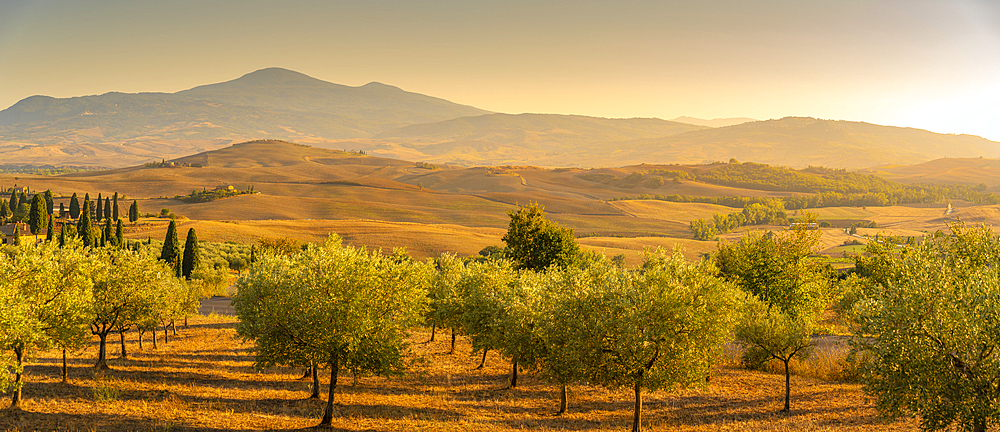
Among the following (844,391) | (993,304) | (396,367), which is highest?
(993,304)

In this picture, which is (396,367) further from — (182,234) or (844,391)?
(182,234)

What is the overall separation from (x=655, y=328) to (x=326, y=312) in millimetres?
15522

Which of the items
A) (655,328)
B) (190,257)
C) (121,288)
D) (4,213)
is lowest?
(190,257)

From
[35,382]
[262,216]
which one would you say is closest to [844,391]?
[35,382]

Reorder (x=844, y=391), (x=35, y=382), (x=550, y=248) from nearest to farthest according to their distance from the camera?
(x=35, y=382) < (x=844, y=391) < (x=550, y=248)

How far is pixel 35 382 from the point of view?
3394 centimetres

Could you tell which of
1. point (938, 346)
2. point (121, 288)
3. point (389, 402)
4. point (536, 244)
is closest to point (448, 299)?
point (389, 402)

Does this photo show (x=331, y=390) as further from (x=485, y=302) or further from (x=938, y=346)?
(x=938, y=346)

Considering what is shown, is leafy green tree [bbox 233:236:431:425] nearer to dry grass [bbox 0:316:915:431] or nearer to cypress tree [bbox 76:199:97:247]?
dry grass [bbox 0:316:915:431]

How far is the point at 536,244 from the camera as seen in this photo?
64.1 meters

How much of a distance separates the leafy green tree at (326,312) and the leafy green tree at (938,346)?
2078 cm

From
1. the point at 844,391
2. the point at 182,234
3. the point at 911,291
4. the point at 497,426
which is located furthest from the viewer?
the point at 182,234

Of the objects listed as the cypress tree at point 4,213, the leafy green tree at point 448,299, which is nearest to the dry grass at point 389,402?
the leafy green tree at point 448,299

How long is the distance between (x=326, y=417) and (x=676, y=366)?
17895mm
